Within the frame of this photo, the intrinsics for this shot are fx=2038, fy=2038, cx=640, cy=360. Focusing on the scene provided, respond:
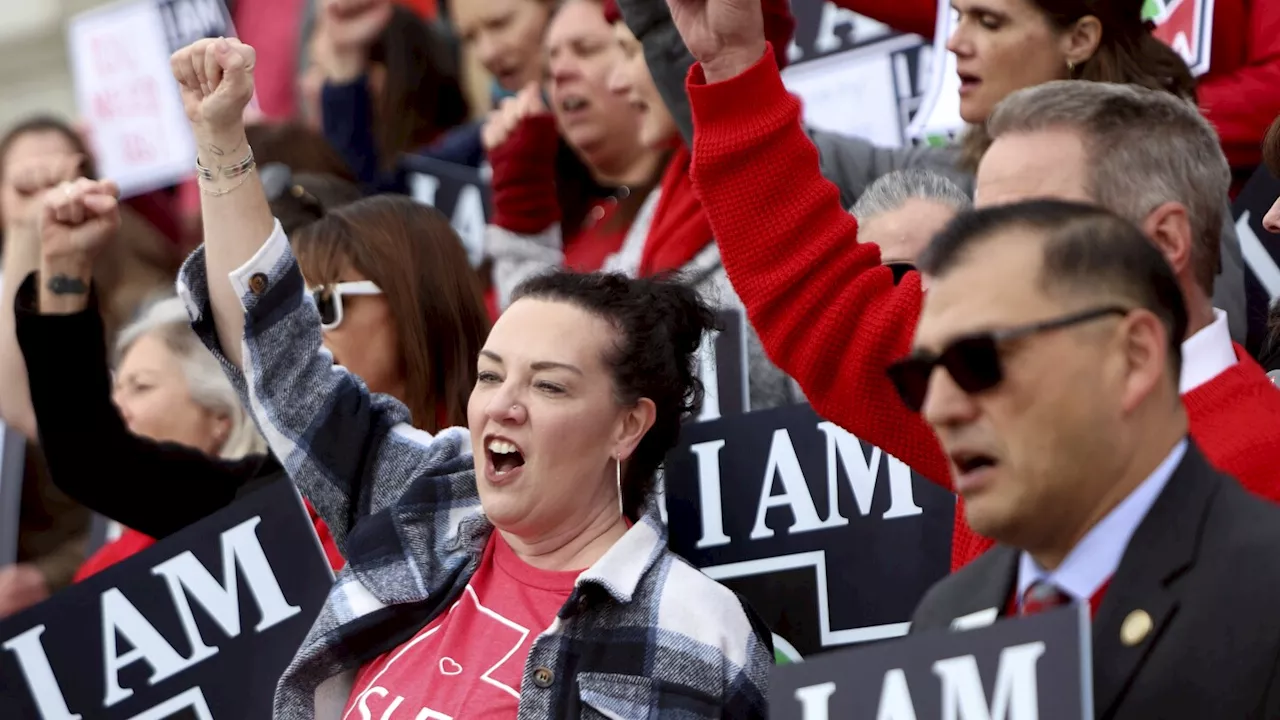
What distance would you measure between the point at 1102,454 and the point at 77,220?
226 cm

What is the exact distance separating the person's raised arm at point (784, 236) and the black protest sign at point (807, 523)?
514 mm

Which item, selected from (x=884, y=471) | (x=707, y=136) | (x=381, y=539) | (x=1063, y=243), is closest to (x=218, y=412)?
(x=381, y=539)

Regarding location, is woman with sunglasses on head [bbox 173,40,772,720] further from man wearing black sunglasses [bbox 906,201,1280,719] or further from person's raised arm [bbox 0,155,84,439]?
man wearing black sunglasses [bbox 906,201,1280,719]

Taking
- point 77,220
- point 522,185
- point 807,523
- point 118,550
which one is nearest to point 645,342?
point 807,523

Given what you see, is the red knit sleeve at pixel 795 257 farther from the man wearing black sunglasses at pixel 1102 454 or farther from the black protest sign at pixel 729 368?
the black protest sign at pixel 729 368

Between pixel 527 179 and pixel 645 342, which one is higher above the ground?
pixel 645 342

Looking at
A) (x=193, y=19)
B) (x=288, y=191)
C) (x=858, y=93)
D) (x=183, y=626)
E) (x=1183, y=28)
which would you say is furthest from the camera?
(x=193, y=19)

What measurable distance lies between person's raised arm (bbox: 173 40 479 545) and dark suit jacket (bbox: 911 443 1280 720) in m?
1.53

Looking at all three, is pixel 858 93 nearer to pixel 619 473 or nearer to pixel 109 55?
pixel 619 473

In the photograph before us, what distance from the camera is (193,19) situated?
7203 mm

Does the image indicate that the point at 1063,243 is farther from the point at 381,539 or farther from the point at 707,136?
the point at 381,539

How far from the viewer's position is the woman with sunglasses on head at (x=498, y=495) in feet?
9.84

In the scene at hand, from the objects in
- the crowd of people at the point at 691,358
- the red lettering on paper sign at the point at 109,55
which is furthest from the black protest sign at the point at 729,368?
the red lettering on paper sign at the point at 109,55

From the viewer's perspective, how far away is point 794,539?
3441 mm
